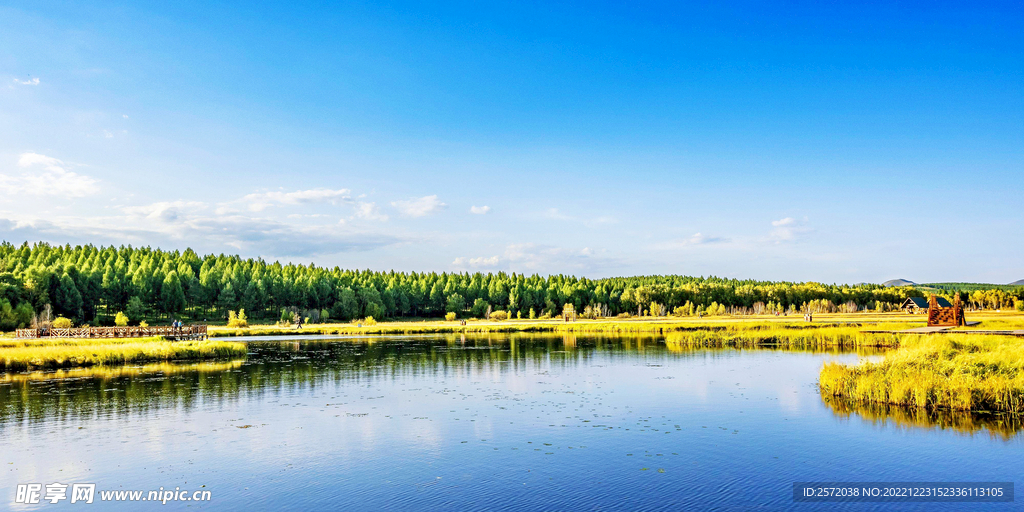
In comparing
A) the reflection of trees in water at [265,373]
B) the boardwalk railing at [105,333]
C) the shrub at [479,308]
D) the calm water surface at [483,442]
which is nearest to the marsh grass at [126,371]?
the reflection of trees in water at [265,373]

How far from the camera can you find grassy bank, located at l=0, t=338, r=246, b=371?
149ft

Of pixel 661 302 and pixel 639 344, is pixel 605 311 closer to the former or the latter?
pixel 661 302

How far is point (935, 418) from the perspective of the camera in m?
24.5

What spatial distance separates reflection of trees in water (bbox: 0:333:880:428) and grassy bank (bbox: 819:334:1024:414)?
19.6 m

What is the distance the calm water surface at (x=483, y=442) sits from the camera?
54.9ft

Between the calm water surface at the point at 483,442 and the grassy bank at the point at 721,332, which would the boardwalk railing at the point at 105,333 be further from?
the calm water surface at the point at 483,442

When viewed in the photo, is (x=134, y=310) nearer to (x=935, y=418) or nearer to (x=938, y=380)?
(x=938, y=380)

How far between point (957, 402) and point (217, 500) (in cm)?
2764

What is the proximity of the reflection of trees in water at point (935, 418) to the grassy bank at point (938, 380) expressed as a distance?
58 centimetres

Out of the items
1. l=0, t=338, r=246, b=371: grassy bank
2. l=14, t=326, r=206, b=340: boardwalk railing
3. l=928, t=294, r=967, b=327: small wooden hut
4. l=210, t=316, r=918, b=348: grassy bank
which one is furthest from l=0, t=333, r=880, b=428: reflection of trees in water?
l=928, t=294, r=967, b=327: small wooden hut

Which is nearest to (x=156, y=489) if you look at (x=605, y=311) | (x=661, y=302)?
(x=605, y=311)

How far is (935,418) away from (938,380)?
114 inches

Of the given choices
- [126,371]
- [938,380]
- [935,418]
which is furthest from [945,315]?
[126,371]

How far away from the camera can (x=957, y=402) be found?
2561cm
